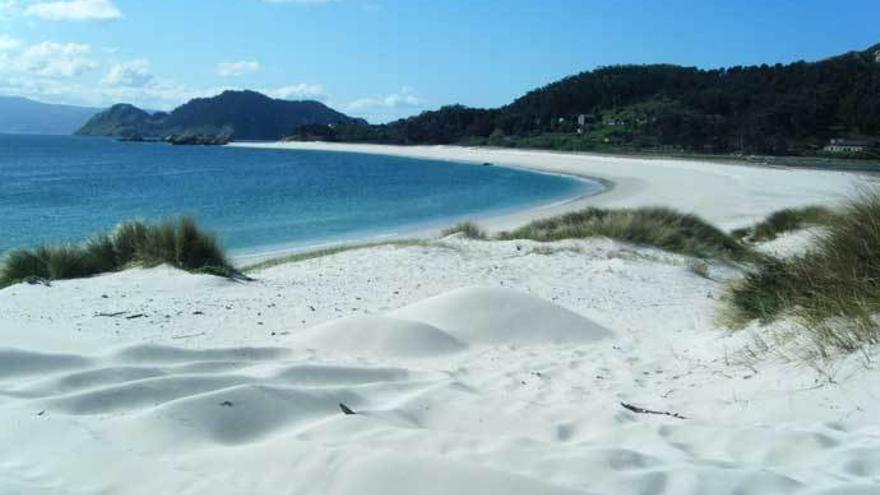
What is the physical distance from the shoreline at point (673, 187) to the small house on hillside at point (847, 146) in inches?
284

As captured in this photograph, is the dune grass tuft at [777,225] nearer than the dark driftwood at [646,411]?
No

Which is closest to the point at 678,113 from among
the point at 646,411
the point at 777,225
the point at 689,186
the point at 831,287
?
the point at 689,186

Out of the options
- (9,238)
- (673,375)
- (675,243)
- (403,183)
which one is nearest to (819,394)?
(673,375)

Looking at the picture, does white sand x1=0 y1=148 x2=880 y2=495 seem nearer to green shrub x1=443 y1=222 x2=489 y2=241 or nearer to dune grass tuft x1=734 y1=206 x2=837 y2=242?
green shrub x1=443 y1=222 x2=489 y2=241

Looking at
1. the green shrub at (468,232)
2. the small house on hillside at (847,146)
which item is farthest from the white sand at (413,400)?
the small house on hillside at (847,146)

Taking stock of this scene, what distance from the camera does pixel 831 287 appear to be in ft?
18.2

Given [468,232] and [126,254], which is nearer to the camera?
[126,254]

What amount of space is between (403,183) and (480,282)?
4346cm

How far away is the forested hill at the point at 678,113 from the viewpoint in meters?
66.4

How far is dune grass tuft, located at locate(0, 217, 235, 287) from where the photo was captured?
11.4 metres

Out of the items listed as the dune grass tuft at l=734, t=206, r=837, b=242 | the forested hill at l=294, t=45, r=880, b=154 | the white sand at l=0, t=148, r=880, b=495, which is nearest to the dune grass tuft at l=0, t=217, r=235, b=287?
the white sand at l=0, t=148, r=880, b=495

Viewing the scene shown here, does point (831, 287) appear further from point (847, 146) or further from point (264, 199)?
point (847, 146)

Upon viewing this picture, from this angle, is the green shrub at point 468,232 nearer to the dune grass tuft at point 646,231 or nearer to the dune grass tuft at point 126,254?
the dune grass tuft at point 646,231

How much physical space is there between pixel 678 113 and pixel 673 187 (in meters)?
46.9
